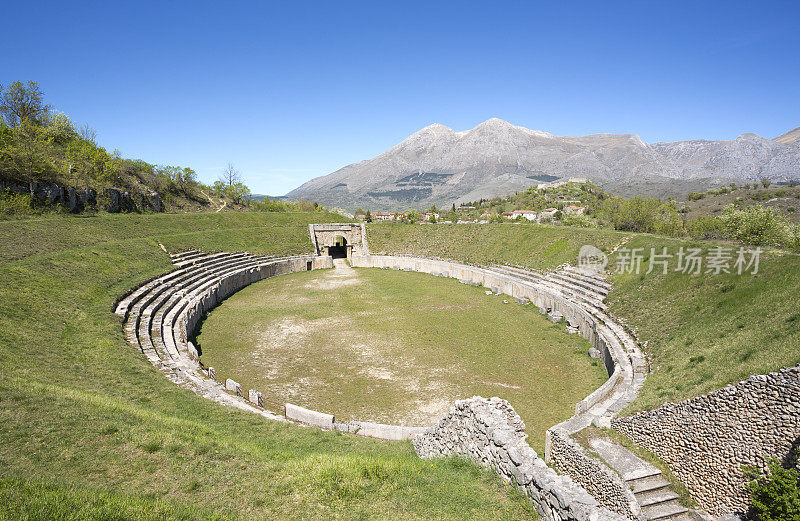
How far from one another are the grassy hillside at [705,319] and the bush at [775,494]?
8.23 feet

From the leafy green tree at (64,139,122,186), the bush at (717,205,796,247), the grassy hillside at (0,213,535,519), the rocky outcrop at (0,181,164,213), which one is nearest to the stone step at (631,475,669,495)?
the grassy hillside at (0,213,535,519)

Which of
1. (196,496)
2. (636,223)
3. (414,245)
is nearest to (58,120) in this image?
(414,245)

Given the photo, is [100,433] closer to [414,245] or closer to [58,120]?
[414,245]

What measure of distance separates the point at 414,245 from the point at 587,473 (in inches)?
1538

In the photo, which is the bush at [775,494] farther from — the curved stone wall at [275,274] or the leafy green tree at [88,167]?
the leafy green tree at [88,167]

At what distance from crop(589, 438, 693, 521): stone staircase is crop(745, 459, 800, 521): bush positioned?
4.73 feet

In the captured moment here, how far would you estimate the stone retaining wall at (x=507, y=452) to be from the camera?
629 cm

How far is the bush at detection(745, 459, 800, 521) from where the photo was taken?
7.37 m

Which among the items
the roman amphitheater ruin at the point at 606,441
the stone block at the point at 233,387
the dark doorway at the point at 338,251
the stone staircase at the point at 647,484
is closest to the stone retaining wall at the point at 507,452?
the roman amphitheater ruin at the point at 606,441

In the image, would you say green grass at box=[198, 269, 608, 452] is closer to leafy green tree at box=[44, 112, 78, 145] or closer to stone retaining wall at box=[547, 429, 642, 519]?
stone retaining wall at box=[547, 429, 642, 519]

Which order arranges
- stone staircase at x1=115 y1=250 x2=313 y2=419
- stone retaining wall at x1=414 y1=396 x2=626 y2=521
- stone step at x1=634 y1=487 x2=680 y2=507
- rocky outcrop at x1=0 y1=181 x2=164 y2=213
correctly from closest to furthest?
stone retaining wall at x1=414 y1=396 x2=626 y2=521 → stone step at x1=634 y1=487 x2=680 y2=507 → stone staircase at x1=115 y1=250 x2=313 y2=419 → rocky outcrop at x1=0 y1=181 x2=164 y2=213

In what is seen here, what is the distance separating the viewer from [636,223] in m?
43.7

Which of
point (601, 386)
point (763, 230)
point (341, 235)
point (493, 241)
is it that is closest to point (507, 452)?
point (601, 386)

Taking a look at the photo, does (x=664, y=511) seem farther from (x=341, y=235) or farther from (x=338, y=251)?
(x=338, y=251)
